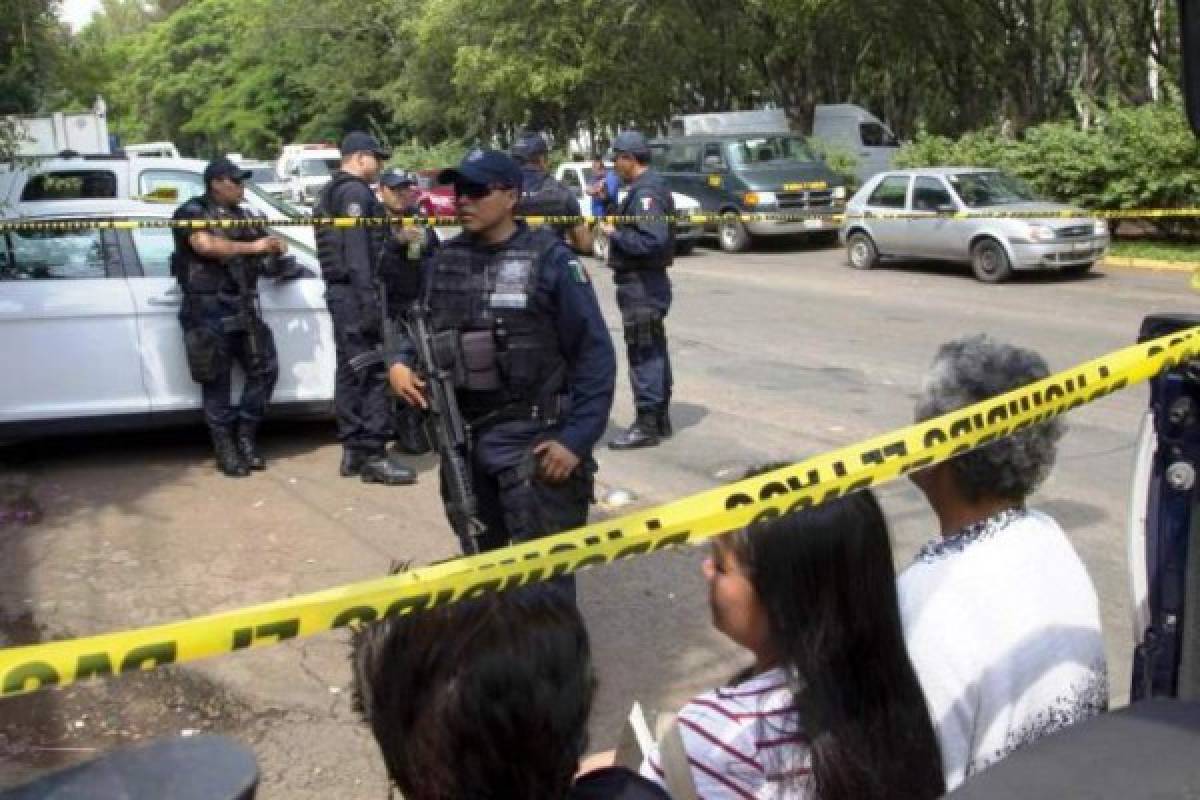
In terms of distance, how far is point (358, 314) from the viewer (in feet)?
22.6

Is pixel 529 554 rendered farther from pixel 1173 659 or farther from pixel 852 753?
pixel 1173 659

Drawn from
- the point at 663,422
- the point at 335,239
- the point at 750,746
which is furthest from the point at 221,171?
the point at 750,746

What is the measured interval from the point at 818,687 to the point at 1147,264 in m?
16.5

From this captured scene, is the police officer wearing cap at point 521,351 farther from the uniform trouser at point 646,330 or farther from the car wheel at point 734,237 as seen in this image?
the car wheel at point 734,237

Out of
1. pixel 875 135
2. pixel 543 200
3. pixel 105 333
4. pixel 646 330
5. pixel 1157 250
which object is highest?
pixel 875 135

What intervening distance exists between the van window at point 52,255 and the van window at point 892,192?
12239 millimetres

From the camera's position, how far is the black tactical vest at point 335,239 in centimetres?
Answer: 692

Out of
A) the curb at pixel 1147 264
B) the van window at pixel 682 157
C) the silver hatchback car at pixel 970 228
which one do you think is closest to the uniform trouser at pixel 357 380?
the silver hatchback car at pixel 970 228

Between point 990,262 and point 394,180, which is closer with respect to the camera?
point 394,180

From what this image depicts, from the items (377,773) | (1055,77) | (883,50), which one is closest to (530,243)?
(377,773)

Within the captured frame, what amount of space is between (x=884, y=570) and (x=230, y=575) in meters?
4.23

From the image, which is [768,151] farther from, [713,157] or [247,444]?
[247,444]

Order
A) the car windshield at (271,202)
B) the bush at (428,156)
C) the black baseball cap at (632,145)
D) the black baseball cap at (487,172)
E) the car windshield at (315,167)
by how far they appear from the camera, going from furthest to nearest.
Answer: the bush at (428,156) < the car windshield at (315,167) < the car windshield at (271,202) < the black baseball cap at (632,145) < the black baseball cap at (487,172)

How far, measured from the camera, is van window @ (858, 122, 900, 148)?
28609mm
